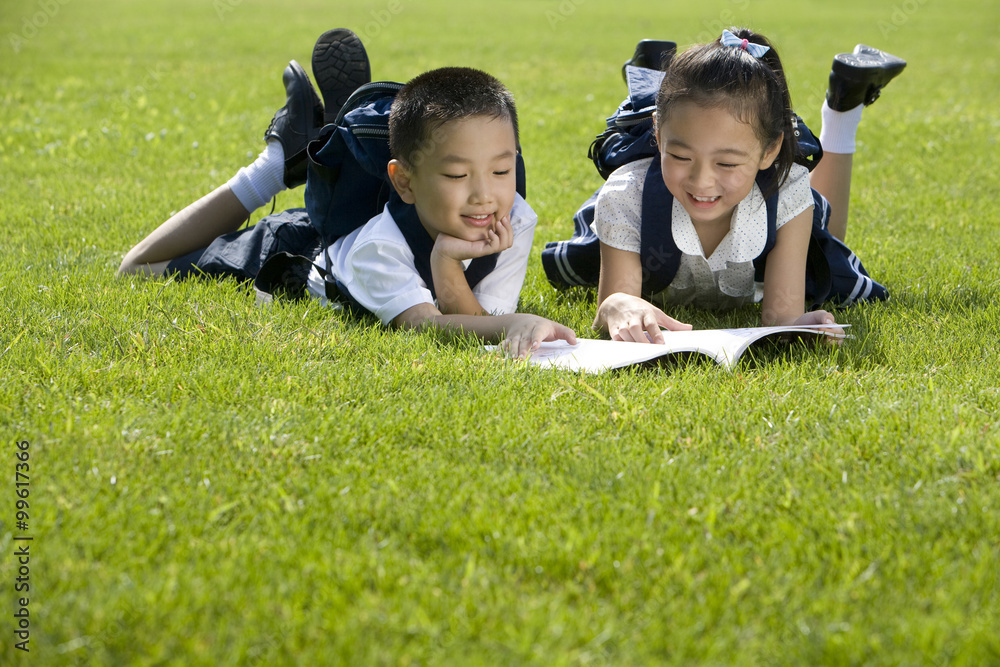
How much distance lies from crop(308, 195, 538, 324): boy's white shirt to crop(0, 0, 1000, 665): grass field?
0.21 meters

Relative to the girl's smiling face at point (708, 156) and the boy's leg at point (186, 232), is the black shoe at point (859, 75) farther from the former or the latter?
the boy's leg at point (186, 232)

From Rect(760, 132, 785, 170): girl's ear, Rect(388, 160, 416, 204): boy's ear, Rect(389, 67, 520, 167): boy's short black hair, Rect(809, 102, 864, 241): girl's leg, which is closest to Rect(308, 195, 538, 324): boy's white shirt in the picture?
Rect(388, 160, 416, 204): boy's ear

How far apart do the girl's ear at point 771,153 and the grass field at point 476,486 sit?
72 cm

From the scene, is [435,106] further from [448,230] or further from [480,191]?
[448,230]

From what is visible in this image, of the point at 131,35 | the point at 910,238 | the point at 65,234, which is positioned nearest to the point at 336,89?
the point at 65,234

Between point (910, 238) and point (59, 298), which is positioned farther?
point (910, 238)

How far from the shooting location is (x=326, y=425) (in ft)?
8.48

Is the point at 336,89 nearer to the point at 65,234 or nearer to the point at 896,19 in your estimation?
the point at 65,234

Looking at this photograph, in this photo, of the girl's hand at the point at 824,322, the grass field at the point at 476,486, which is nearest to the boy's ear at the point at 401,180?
the grass field at the point at 476,486

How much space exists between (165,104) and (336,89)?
6169mm

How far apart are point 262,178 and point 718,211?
218cm

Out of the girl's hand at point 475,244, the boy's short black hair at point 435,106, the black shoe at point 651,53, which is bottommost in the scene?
the girl's hand at point 475,244

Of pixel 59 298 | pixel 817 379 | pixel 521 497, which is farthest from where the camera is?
pixel 59 298

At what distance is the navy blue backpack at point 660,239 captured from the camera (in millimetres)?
3865
